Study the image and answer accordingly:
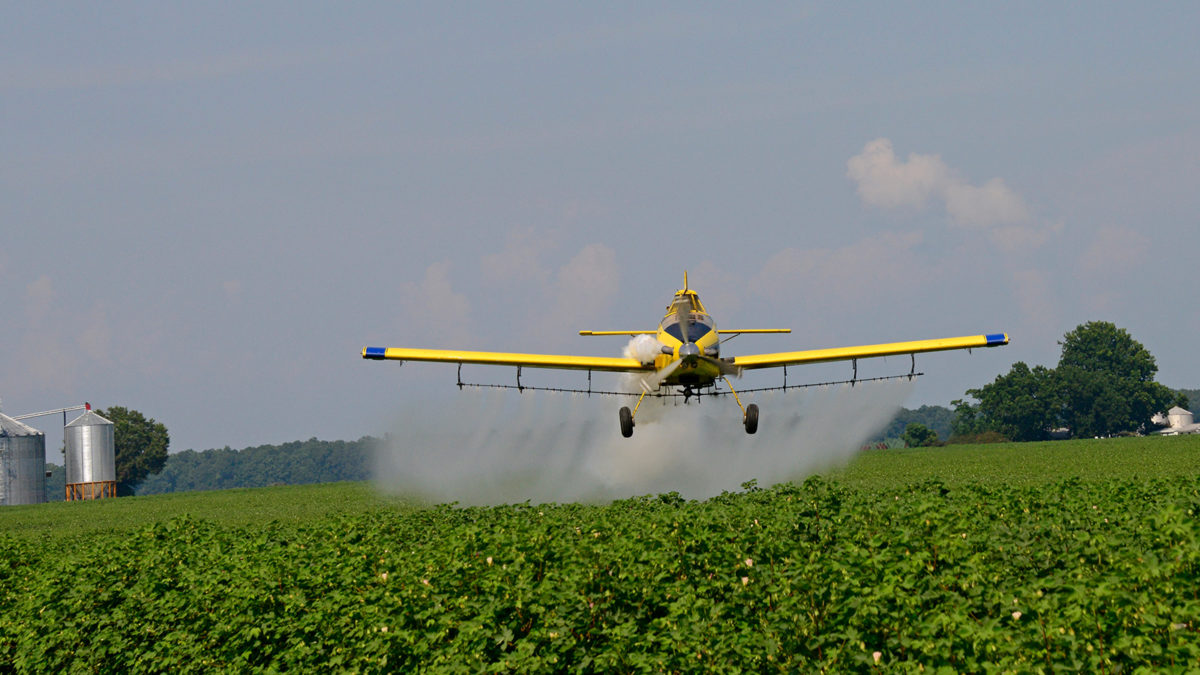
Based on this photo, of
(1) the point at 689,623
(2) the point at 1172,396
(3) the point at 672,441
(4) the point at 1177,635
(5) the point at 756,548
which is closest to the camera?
(4) the point at 1177,635

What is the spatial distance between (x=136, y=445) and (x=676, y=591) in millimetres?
149105

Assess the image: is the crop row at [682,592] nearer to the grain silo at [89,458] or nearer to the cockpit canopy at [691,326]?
the cockpit canopy at [691,326]

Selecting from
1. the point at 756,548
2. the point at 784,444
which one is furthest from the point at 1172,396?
the point at 756,548

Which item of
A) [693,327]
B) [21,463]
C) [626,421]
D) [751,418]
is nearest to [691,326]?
[693,327]

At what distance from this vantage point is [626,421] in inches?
1204

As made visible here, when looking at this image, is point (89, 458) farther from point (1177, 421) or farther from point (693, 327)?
point (1177, 421)

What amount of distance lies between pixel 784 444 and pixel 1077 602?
1088 inches

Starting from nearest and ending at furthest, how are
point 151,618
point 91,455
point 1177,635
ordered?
point 1177,635 → point 151,618 → point 91,455

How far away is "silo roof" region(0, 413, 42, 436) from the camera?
109 meters

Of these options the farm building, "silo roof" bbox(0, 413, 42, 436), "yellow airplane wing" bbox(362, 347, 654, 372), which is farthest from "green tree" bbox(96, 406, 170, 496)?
the farm building

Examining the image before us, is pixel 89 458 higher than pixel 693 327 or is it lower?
lower

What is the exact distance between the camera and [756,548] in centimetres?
1240

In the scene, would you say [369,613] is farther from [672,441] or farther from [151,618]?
[672,441]

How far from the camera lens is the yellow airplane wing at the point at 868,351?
102 feet
